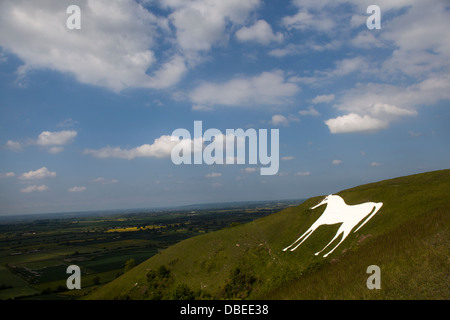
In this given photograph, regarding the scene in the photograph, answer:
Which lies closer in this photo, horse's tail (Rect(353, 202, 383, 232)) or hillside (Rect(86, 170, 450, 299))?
hillside (Rect(86, 170, 450, 299))

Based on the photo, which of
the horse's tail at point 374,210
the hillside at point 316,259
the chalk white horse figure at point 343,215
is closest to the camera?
the hillside at point 316,259

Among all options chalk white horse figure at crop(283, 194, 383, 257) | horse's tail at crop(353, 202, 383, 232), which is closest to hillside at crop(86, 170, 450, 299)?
Answer: horse's tail at crop(353, 202, 383, 232)

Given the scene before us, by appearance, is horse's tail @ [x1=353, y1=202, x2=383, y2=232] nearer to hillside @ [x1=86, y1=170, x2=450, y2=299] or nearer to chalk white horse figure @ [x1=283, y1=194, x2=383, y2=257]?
chalk white horse figure @ [x1=283, y1=194, x2=383, y2=257]

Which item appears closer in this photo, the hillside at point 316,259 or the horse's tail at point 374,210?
the hillside at point 316,259

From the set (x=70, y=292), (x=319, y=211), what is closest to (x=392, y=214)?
(x=319, y=211)

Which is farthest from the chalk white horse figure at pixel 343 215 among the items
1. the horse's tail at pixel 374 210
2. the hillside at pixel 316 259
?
the hillside at pixel 316 259

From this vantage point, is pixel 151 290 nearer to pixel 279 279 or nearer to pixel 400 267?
pixel 279 279

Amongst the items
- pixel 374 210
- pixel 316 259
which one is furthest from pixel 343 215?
pixel 316 259

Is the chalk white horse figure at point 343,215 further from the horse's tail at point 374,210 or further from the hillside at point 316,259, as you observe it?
the hillside at point 316,259
